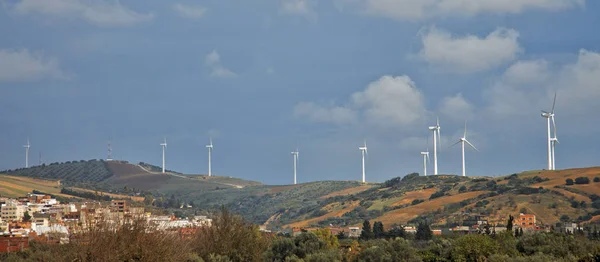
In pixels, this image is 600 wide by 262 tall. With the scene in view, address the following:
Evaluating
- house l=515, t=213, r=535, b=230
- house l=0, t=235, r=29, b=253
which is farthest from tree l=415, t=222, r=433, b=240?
house l=0, t=235, r=29, b=253

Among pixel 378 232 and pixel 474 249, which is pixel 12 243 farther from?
pixel 474 249

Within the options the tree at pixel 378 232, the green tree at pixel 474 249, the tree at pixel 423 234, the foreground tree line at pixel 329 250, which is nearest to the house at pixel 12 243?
the foreground tree line at pixel 329 250

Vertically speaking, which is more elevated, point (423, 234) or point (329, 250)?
point (423, 234)

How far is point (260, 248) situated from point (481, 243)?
21.5m

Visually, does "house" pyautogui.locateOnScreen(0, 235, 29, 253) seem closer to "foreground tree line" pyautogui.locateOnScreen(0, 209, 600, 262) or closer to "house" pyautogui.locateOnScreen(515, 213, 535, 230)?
"foreground tree line" pyautogui.locateOnScreen(0, 209, 600, 262)

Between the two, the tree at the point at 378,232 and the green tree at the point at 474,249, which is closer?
the green tree at the point at 474,249

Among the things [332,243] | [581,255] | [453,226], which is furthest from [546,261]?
[453,226]

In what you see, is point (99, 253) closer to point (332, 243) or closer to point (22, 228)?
point (332, 243)

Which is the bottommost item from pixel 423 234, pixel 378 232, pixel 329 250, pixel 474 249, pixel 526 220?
pixel 474 249

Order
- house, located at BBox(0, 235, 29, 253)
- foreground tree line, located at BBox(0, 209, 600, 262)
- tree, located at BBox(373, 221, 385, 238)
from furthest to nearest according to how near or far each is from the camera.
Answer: tree, located at BBox(373, 221, 385, 238) < house, located at BBox(0, 235, 29, 253) < foreground tree line, located at BBox(0, 209, 600, 262)

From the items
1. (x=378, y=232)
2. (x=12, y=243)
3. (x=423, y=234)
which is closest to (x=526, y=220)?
(x=378, y=232)

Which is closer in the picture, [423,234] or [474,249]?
[474,249]

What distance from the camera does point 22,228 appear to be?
7623 inches

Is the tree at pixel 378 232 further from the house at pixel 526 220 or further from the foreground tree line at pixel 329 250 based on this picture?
the foreground tree line at pixel 329 250
